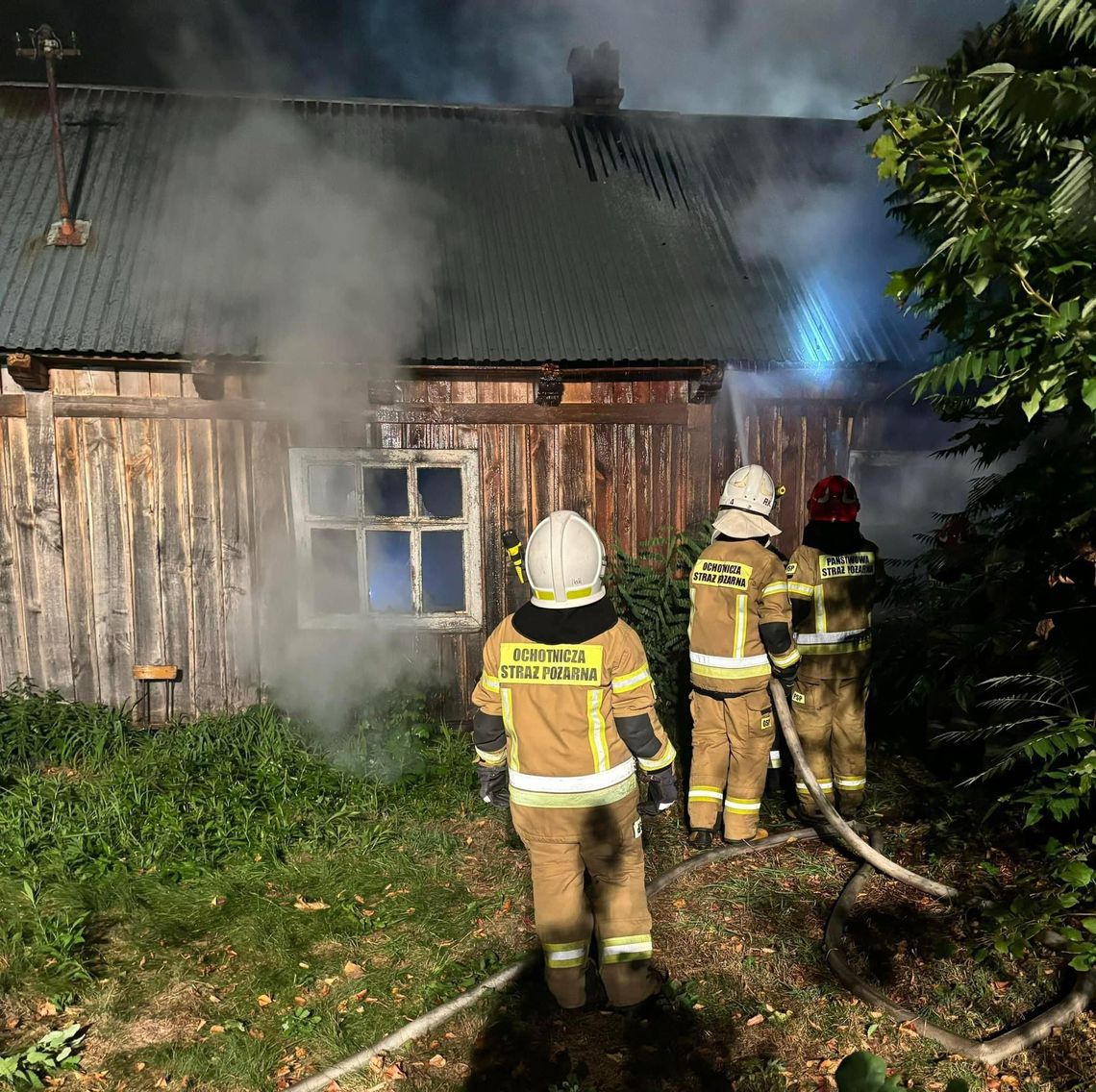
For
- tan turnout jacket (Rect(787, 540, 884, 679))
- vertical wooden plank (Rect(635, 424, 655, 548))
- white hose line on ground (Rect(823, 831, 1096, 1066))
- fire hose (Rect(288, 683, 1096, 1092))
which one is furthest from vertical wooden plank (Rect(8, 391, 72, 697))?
white hose line on ground (Rect(823, 831, 1096, 1066))

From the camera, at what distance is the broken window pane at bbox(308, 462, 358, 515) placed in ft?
22.0

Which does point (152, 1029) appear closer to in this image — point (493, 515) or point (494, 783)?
point (494, 783)

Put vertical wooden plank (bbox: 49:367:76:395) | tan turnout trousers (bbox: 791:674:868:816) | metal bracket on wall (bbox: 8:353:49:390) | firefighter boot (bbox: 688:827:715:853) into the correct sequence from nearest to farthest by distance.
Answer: firefighter boot (bbox: 688:827:715:853) → tan turnout trousers (bbox: 791:674:868:816) → metal bracket on wall (bbox: 8:353:49:390) → vertical wooden plank (bbox: 49:367:76:395)

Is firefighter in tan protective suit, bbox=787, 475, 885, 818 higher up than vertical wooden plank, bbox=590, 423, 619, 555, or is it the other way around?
vertical wooden plank, bbox=590, 423, 619, 555

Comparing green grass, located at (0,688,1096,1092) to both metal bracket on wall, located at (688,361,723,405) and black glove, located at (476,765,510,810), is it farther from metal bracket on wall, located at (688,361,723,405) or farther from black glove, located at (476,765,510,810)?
metal bracket on wall, located at (688,361,723,405)

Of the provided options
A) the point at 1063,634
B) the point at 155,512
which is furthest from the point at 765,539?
the point at 155,512

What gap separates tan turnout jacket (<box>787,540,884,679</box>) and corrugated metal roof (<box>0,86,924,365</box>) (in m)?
2.40

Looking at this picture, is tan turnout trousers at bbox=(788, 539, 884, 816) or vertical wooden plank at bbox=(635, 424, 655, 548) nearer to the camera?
tan turnout trousers at bbox=(788, 539, 884, 816)

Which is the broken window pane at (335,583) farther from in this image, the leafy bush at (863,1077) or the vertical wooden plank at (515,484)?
the leafy bush at (863,1077)

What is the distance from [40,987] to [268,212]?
6529 millimetres

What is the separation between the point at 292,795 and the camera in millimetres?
5465

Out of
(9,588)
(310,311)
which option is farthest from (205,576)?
(310,311)

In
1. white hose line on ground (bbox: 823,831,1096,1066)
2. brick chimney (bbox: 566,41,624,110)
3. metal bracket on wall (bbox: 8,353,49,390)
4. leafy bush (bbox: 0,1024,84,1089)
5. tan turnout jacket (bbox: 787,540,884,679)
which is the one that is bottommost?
leafy bush (bbox: 0,1024,84,1089)

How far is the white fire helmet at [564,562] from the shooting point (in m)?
3.23
